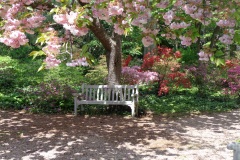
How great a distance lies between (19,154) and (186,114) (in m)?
4.63

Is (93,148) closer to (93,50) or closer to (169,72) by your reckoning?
(169,72)

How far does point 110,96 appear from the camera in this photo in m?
8.05

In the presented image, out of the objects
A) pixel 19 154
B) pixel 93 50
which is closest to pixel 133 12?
pixel 19 154

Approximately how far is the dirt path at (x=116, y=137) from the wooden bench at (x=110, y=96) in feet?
1.22

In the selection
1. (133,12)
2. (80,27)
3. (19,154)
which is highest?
(133,12)

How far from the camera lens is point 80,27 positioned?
352cm

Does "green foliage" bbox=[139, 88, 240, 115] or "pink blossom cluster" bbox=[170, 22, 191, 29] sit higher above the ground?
"pink blossom cluster" bbox=[170, 22, 191, 29]

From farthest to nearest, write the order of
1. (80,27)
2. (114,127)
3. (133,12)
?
(114,127), (133,12), (80,27)

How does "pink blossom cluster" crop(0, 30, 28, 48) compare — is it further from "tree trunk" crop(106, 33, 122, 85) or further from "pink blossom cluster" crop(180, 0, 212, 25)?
"tree trunk" crop(106, 33, 122, 85)

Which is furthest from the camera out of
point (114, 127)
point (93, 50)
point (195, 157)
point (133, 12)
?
point (93, 50)

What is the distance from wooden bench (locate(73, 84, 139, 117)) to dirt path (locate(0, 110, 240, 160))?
371 millimetres

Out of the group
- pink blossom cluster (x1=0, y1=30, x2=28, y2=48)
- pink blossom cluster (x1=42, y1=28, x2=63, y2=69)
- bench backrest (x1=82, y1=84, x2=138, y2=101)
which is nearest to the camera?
pink blossom cluster (x1=42, y1=28, x2=63, y2=69)

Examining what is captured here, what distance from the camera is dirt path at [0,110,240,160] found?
4.86 meters

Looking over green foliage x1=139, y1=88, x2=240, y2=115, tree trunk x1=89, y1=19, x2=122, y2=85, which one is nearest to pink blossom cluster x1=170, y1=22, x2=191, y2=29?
tree trunk x1=89, y1=19, x2=122, y2=85
